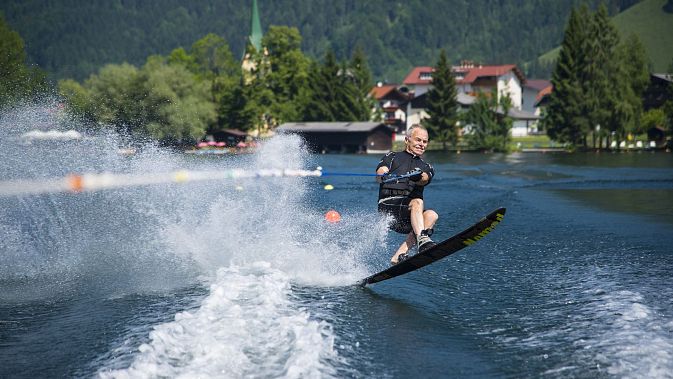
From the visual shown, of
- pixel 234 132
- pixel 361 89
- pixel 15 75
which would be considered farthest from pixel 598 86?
pixel 15 75

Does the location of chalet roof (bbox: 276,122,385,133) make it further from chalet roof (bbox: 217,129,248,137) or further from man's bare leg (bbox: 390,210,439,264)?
man's bare leg (bbox: 390,210,439,264)

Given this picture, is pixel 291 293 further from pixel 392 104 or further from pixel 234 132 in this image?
pixel 392 104

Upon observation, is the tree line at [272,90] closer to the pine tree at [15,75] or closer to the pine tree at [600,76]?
the pine tree at [15,75]

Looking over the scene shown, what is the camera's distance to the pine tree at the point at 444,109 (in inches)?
3455

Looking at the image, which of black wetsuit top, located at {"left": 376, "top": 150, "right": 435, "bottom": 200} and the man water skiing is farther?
black wetsuit top, located at {"left": 376, "top": 150, "right": 435, "bottom": 200}

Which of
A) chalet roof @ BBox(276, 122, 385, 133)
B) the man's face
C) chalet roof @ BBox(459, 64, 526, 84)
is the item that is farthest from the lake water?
chalet roof @ BBox(459, 64, 526, 84)

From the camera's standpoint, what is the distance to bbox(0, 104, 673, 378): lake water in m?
7.80

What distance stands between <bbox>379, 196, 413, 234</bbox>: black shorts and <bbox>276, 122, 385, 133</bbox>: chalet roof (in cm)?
7293

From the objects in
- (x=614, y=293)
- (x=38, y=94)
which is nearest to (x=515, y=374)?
(x=614, y=293)

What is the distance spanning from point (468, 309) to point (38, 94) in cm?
4367

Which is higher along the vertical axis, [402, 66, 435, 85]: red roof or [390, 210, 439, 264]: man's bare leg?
[402, 66, 435, 85]: red roof

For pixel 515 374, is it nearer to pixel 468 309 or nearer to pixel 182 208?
pixel 468 309

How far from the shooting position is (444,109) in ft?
289

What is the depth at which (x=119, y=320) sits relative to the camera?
9516mm
